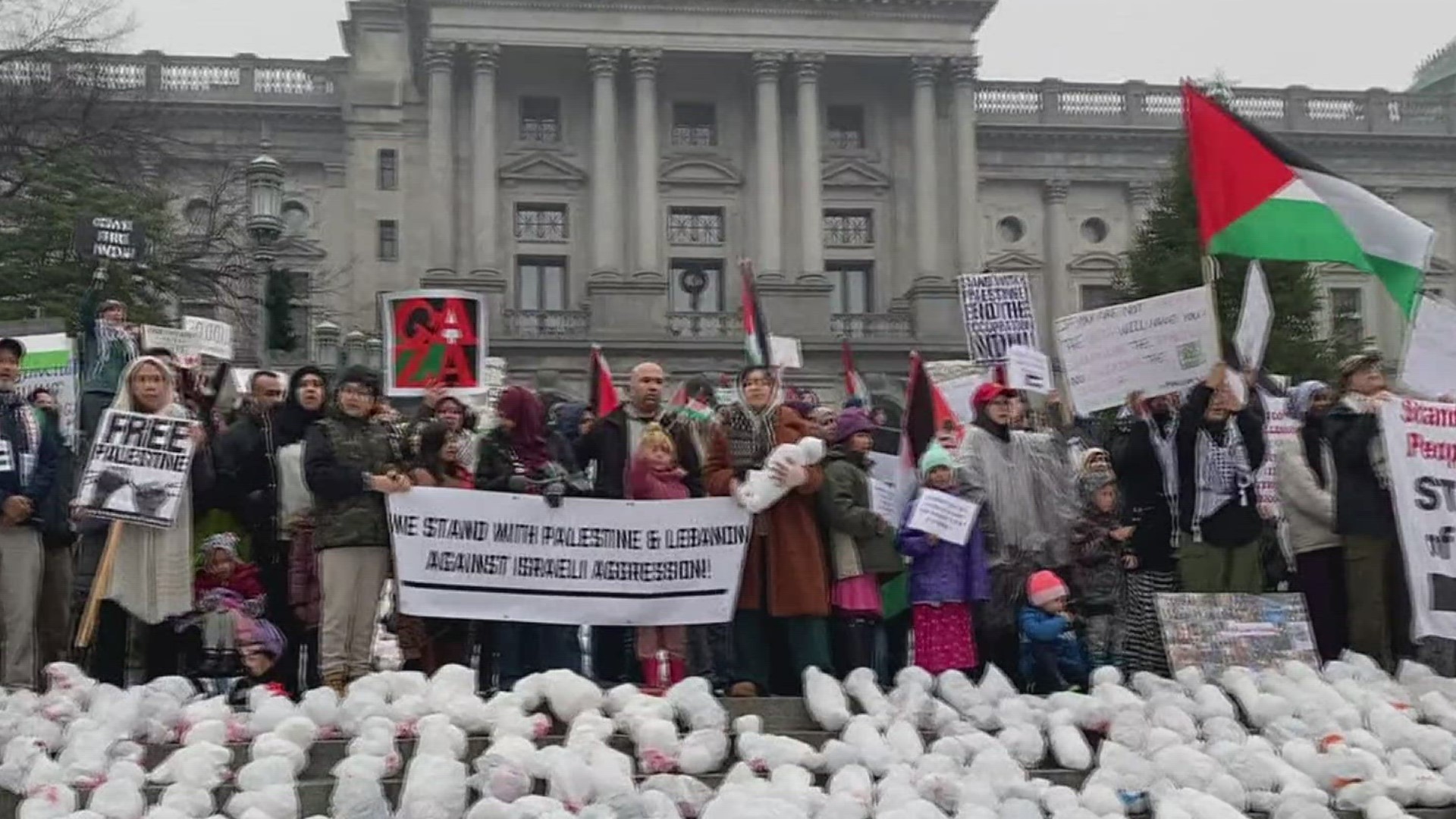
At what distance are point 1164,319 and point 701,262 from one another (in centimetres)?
4132

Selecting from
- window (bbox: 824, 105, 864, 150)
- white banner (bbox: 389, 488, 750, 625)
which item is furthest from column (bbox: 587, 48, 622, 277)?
white banner (bbox: 389, 488, 750, 625)

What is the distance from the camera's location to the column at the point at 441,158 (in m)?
50.3

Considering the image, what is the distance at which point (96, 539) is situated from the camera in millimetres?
10125

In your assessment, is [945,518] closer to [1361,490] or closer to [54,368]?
[1361,490]

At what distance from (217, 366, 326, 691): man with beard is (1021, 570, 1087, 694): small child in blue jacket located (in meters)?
3.99

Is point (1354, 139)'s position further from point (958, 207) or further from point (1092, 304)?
point (958, 207)

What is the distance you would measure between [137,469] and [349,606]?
4.27 feet

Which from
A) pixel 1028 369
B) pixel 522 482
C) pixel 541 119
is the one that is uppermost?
pixel 541 119

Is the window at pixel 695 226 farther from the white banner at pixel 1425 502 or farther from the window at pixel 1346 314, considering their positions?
the white banner at pixel 1425 502

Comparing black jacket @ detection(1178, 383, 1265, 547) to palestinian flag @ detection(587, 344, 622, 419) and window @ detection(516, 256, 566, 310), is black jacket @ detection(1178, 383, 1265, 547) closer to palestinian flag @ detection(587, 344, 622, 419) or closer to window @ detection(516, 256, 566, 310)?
palestinian flag @ detection(587, 344, 622, 419)

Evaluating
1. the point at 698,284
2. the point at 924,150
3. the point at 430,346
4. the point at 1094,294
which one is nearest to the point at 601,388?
the point at 430,346

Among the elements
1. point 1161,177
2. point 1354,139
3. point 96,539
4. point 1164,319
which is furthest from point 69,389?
point 1354,139

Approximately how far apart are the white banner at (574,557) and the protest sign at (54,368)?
→ 11.7ft

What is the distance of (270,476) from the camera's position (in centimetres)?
1051
